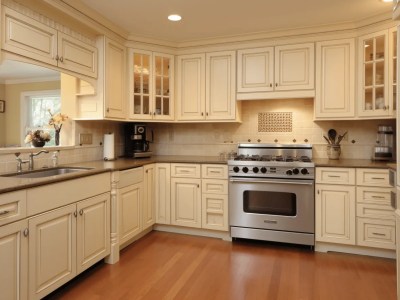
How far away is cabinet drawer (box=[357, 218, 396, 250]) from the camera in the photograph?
269 cm

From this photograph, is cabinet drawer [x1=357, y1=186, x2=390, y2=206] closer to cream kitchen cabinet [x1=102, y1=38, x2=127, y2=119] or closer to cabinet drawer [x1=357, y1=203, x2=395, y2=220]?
cabinet drawer [x1=357, y1=203, x2=395, y2=220]

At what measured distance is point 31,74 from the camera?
278cm

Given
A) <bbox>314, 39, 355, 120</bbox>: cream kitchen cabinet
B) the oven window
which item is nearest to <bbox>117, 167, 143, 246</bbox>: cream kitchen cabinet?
the oven window

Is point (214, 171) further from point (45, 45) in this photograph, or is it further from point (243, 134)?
point (45, 45)

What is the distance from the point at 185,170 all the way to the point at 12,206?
1916mm

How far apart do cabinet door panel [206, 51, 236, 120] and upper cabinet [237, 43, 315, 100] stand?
95 millimetres

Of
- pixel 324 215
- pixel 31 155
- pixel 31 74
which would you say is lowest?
pixel 324 215

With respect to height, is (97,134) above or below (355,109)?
below

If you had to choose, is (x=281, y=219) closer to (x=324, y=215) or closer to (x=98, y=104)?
(x=324, y=215)

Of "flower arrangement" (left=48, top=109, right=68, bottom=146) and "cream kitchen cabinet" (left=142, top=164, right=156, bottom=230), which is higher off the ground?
"flower arrangement" (left=48, top=109, right=68, bottom=146)

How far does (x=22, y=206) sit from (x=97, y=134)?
1798mm

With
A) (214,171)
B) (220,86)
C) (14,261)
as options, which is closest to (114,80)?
(220,86)

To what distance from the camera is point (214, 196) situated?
10.8 feet

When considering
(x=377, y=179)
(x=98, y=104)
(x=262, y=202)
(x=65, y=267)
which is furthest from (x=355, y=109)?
(x=65, y=267)
